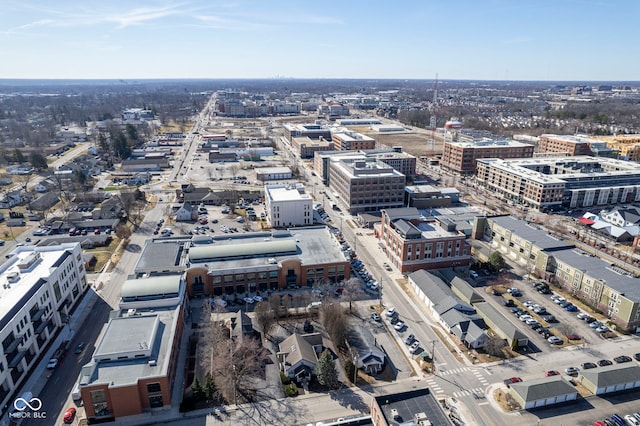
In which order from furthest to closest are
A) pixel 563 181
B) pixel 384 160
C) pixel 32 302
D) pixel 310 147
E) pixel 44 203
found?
pixel 310 147 < pixel 384 160 < pixel 563 181 < pixel 44 203 < pixel 32 302

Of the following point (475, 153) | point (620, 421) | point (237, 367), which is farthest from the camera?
point (475, 153)

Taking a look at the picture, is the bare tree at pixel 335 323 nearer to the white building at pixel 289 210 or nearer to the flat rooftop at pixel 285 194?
the white building at pixel 289 210

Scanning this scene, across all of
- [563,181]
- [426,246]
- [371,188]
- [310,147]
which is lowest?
[426,246]

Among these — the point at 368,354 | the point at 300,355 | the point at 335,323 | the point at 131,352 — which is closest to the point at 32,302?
the point at 131,352

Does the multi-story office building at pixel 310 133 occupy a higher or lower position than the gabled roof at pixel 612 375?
higher

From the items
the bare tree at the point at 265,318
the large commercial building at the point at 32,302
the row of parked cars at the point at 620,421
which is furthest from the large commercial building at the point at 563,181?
the large commercial building at the point at 32,302

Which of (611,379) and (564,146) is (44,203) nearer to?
(611,379)

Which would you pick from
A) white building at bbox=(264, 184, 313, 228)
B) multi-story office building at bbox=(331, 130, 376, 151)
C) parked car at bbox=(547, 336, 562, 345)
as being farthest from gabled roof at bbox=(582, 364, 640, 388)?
multi-story office building at bbox=(331, 130, 376, 151)
